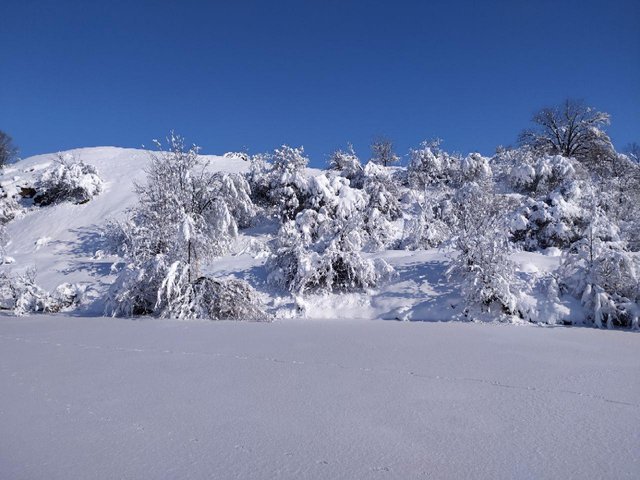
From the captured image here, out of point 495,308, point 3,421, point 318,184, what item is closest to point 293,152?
point 318,184

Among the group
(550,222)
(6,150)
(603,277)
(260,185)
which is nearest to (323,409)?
(603,277)

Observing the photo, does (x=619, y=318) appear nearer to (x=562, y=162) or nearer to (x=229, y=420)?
(x=229, y=420)

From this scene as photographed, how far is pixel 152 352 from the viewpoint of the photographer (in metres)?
4.56

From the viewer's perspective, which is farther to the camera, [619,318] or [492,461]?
[619,318]

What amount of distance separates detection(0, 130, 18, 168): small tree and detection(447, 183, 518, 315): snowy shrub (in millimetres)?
35437

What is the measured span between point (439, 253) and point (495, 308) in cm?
243

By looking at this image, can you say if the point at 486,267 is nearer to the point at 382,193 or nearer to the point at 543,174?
the point at 382,193

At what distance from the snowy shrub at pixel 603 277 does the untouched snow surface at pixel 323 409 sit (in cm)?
196

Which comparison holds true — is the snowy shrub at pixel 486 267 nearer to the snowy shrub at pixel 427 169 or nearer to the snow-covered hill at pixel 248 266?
the snow-covered hill at pixel 248 266

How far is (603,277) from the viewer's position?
684 cm

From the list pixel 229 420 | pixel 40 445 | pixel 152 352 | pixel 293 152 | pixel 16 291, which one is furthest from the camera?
pixel 293 152

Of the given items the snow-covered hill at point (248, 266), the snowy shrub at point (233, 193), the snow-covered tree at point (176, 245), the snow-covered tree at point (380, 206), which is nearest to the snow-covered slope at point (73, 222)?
the snow-covered hill at point (248, 266)

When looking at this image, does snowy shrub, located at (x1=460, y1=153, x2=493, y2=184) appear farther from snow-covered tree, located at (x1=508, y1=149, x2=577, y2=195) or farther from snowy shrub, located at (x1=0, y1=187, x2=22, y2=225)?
snowy shrub, located at (x1=0, y1=187, x2=22, y2=225)

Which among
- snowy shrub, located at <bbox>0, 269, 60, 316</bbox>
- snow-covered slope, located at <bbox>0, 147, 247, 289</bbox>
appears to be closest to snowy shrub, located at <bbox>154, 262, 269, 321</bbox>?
snowy shrub, located at <bbox>0, 269, 60, 316</bbox>
